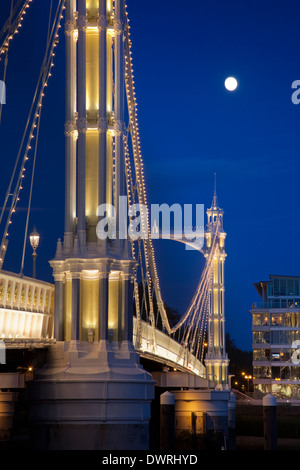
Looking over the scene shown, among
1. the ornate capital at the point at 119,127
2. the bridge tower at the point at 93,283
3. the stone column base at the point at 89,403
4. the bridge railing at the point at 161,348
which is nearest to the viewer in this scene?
the stone column base at the point at 89,403

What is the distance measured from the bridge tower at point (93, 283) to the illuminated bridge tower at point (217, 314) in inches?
1247

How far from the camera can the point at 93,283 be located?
94.8 feet

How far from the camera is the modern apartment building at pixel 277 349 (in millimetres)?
89312

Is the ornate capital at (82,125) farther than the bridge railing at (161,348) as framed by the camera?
No

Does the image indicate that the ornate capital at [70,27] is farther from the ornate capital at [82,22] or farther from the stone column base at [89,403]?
the stone column base at [89,403]

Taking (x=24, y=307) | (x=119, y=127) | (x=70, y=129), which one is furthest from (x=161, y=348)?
(x=70, y=129)

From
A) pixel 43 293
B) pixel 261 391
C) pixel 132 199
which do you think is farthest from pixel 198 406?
pixel 261 391

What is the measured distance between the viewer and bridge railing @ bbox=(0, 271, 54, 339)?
29.5 m

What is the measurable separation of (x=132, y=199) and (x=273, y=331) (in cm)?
5483

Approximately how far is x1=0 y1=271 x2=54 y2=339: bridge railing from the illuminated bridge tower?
28273 millimetres

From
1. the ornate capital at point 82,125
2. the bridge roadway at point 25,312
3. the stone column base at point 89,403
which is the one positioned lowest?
the stone column base at point 89,403

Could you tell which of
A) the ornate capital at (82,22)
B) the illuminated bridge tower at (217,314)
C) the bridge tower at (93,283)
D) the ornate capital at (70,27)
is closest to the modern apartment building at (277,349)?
the illuminated bridge tower at (217,314)

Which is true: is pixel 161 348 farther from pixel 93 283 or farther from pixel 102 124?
pixel 102 124

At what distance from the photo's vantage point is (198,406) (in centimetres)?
4628
